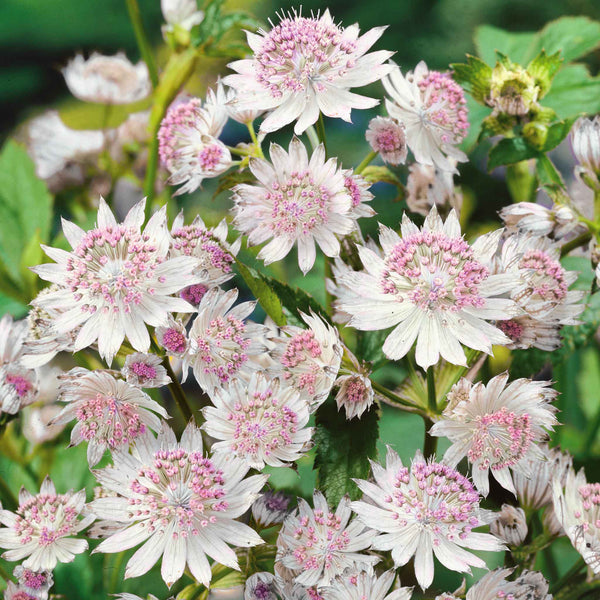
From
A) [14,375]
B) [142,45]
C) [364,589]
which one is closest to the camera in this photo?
[364,589]

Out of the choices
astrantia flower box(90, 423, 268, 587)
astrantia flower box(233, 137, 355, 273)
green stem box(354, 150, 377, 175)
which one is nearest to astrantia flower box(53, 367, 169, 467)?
astrantia flower box(90, 423, 268, 587)

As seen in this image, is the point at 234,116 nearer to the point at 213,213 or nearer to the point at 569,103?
the point at 213,213

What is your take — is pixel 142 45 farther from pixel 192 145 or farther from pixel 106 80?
pixel 192 145

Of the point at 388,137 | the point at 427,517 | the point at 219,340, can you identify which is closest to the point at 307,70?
the point at 388,137

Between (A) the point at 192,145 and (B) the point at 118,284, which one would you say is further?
(A) the point at 192,145

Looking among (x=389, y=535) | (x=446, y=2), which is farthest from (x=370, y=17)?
(x=389, y=535)

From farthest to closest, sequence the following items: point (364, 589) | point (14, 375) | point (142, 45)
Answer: point (142, 45)
point (14, 375)
point (364, 589)
